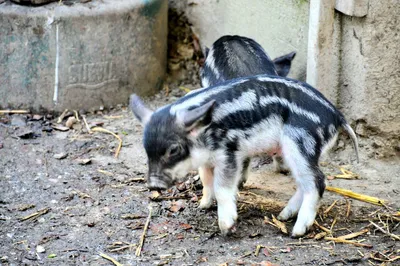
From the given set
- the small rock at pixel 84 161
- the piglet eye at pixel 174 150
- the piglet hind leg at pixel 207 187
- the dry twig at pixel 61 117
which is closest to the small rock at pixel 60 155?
the small rock at pixel 84 161

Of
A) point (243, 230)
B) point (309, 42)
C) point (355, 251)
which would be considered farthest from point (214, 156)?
point (309, 42)

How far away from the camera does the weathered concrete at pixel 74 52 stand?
782 centimetres

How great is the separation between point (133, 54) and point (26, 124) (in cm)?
129

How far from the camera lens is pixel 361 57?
677cm

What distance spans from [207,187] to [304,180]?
822 mm

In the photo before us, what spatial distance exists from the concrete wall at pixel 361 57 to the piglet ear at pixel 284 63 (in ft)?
0.76

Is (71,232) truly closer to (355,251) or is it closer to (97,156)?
(97,156)

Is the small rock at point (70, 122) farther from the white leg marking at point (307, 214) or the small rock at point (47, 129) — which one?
the white leg marking at point (307, 214)

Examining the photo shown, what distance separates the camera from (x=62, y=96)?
8.09 meters

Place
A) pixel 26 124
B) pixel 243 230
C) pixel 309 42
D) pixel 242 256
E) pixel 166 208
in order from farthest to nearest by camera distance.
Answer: pixel 26 124 < pixel 309 42 < pixel 166 208 < pixel 243 230 < pixel 242 256

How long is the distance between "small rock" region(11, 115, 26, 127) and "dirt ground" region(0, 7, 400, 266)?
0.06 feet

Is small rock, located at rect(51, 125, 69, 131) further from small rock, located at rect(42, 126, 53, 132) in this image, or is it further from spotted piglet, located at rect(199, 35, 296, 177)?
spotted piglet, located at rect(199, 35, 296, 177)

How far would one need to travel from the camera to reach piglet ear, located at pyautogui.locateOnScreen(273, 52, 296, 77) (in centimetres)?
705

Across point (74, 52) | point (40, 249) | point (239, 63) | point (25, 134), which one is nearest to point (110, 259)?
point (40, 249)
